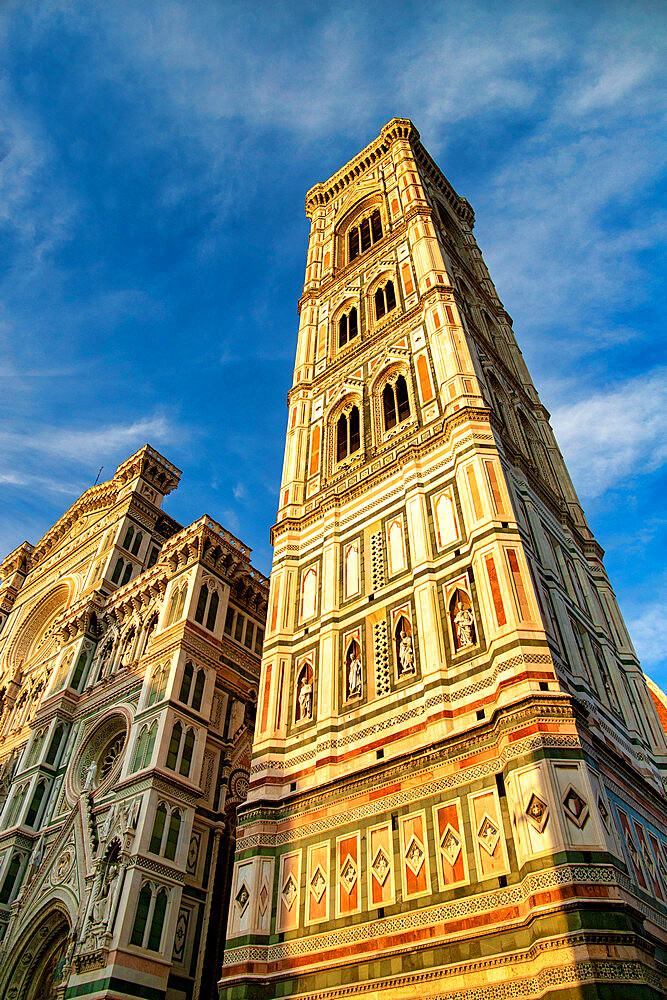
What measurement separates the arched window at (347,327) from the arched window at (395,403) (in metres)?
4.71

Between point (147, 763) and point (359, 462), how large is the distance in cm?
930

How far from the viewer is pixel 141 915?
50.9ft

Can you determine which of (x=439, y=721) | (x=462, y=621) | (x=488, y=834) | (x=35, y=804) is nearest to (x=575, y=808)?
(x=488, y=834)

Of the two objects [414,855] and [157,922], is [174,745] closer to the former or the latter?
[157,922]

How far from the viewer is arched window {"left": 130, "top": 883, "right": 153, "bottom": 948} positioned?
15.2 m

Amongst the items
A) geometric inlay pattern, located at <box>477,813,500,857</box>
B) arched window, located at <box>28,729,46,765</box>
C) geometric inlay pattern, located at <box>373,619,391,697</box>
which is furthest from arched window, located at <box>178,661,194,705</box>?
geometric inlay pattern, located at <box>477,813,500,857</box>

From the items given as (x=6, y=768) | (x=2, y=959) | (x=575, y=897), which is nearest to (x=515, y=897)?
(x=575, y=897)

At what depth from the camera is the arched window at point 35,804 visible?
20.7 m

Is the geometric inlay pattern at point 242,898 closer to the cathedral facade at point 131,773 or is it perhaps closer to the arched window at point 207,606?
the cathedral facade at point 131,773

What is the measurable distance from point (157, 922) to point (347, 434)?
13.1m

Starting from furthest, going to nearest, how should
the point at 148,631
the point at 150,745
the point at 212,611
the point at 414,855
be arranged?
1. the point at 148,631
2. the point at 212,611
3. the point at 150,745
4. the point at 414,855

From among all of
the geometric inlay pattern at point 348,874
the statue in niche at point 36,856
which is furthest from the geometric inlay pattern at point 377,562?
the statue in niche at point 36,856

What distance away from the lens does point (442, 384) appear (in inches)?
749

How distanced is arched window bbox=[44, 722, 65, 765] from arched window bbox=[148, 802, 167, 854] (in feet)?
21.2
